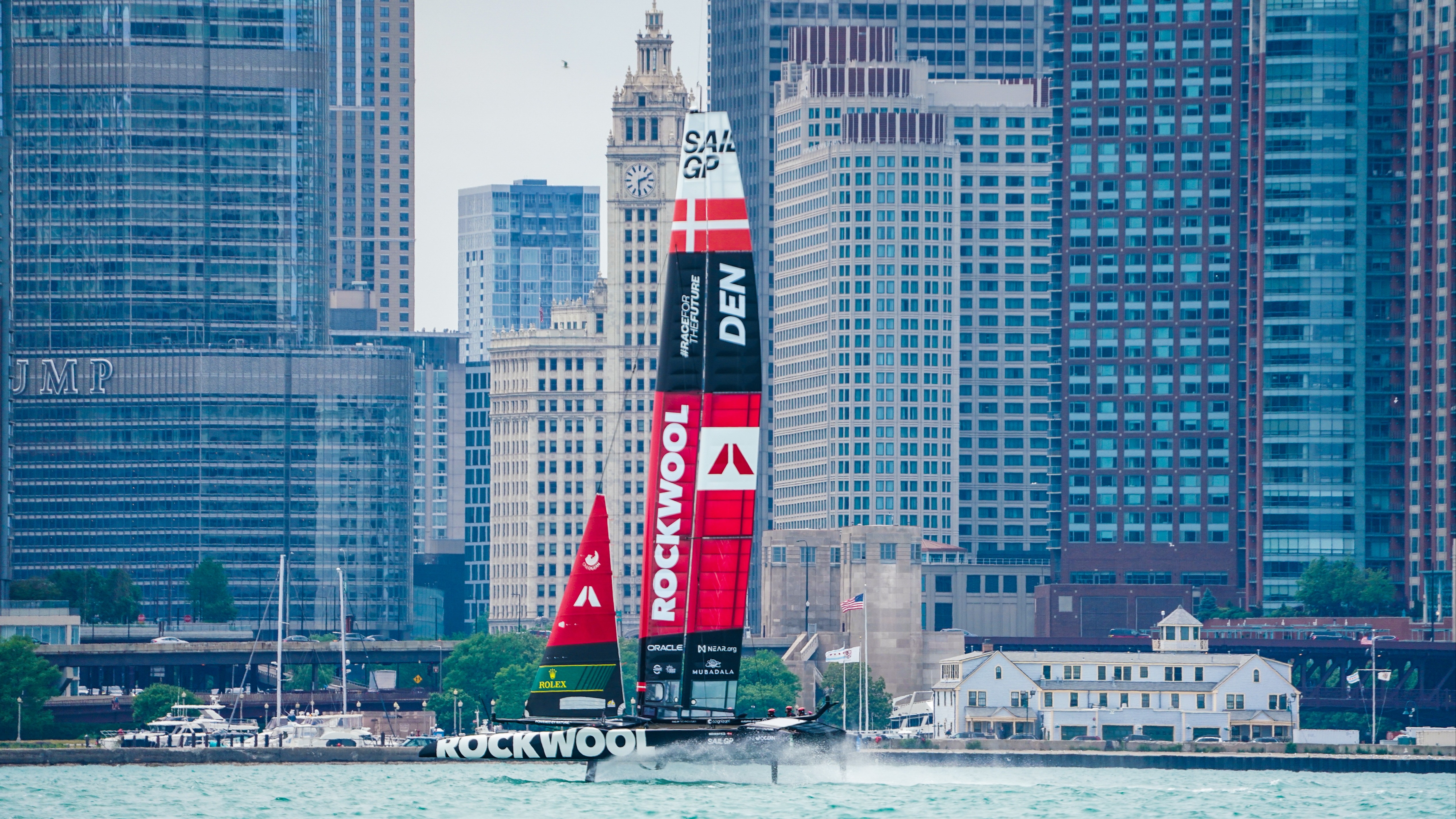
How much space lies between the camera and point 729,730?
379 ft

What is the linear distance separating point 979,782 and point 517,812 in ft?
141

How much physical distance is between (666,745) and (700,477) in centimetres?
1099

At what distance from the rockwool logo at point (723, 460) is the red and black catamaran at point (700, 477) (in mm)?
42

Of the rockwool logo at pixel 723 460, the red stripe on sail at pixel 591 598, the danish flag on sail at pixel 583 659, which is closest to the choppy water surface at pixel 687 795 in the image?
the danish flag on sail at pixel 583 659

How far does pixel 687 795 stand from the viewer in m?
126

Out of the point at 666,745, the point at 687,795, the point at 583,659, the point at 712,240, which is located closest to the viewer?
the point at 666,745

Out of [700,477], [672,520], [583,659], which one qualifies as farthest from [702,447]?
[583,659]

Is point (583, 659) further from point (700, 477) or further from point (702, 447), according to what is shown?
point (702, 447)

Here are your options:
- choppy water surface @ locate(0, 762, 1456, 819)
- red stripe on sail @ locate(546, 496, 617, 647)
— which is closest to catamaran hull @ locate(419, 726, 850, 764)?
choppy water surface @ locate(0, 762, 1456, 819)

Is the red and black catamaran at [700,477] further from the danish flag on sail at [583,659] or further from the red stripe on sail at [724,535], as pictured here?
the danish flag on sail at [583,659]

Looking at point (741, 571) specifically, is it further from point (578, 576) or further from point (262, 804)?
point (262, 804)

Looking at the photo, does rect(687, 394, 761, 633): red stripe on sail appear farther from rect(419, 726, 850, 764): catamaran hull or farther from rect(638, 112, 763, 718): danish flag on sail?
rect(419, 726, 850, 764): catamaran hull

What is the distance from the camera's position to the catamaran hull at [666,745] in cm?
11562

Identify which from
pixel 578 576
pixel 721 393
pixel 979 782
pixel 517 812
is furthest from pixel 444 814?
pixel 979 782
